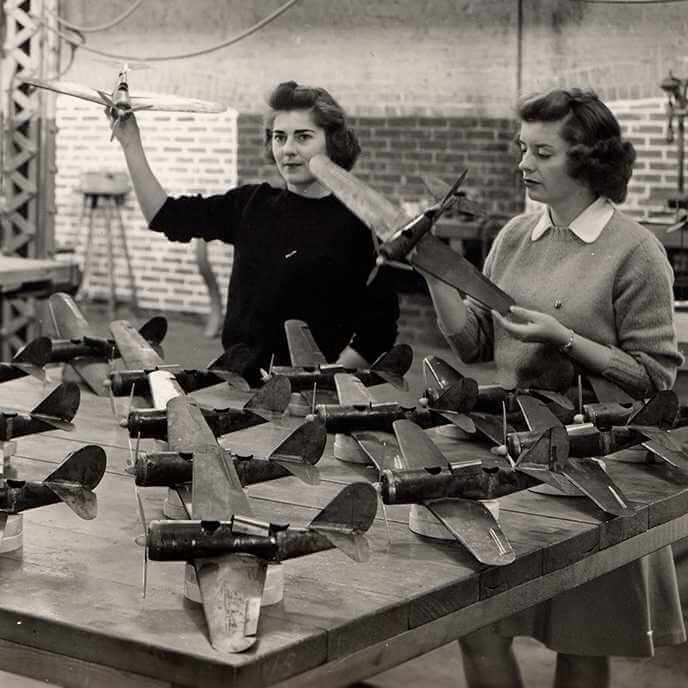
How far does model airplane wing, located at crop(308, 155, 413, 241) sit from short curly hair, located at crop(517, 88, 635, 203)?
467 mm

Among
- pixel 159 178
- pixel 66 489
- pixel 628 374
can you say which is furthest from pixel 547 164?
pixel 159 178

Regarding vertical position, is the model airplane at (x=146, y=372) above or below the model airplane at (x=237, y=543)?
above

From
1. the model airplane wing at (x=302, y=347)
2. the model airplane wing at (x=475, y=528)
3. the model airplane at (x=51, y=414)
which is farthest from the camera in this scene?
the model airplane wing at (x=302, y=347)

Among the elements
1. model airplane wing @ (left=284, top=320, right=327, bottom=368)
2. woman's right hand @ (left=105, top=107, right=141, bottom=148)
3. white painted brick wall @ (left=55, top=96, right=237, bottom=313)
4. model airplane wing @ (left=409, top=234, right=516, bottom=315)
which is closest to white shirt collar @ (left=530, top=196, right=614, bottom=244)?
model airplane wing @ (left=409, top=234, right=516, bottom=315)

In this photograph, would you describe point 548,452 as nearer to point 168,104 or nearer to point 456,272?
point 456,272

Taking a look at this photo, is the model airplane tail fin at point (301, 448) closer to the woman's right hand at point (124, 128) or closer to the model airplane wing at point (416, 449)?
the model airplane wing at point (416, 449)

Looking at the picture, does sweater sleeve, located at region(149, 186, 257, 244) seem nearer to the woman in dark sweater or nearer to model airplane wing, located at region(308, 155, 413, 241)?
the woman in dark sweater

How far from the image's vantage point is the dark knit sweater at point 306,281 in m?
4.38

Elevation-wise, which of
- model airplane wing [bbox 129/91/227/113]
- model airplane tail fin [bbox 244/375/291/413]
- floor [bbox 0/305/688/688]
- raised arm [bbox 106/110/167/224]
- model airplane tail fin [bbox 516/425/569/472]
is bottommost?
floor [bbox 0/305/688/688]

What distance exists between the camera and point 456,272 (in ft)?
11.7

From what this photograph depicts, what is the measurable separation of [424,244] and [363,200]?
10.0 inches

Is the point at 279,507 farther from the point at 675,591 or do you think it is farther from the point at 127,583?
the point at 675,591

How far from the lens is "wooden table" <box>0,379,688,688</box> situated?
2.14 meters

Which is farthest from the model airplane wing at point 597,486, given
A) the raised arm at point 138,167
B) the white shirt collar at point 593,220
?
the raised arm at point 138,167
